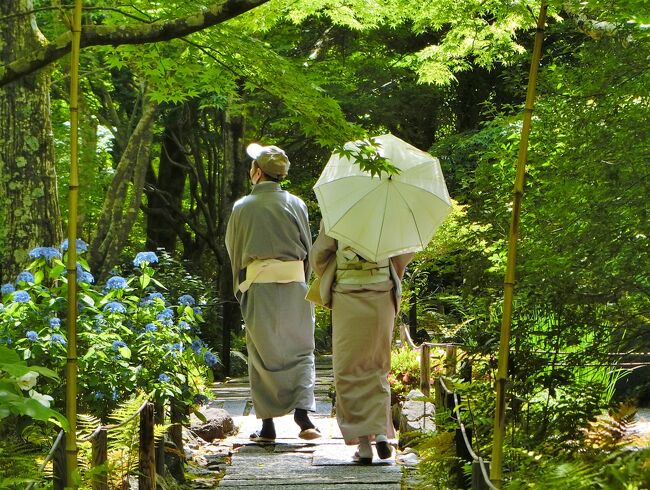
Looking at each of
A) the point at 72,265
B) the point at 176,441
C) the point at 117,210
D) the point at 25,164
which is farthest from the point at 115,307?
the point at 117,210

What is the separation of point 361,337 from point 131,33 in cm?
257

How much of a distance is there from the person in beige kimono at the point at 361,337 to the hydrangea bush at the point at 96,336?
3.56 ft

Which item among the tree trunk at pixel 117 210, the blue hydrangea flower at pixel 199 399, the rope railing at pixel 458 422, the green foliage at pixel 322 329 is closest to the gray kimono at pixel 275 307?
the blue hydrangea flower at pixel 199 399

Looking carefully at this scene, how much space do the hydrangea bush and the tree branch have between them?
4.13ft

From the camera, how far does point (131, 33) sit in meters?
5.57

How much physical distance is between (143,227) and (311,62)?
860 centimetres

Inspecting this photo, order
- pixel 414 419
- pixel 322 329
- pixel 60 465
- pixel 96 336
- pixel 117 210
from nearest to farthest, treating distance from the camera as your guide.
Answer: pixel 60 465
pixel 96 336
pixel 414 419
pixel 117 210
pixel 322 329

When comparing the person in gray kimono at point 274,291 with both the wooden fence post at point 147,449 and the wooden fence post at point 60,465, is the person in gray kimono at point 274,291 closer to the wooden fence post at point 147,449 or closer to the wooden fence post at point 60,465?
the wooden fence post at point 147,449

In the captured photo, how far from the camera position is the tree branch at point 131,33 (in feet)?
17.8

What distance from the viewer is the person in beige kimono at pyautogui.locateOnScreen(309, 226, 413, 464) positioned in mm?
6781

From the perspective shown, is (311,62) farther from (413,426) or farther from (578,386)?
(578,386)

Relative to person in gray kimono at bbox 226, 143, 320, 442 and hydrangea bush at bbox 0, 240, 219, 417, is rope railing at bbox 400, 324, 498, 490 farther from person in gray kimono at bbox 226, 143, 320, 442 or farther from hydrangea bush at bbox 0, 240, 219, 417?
hydrangea bush at bbox 0, 240, 219, 417

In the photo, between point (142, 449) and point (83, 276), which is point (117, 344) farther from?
point (142, 449)

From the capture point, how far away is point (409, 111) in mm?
19469
